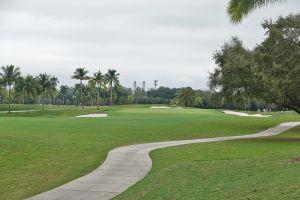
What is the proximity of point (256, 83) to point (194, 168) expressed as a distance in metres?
20.1

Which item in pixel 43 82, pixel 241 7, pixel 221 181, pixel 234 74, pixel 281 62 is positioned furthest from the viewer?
pixel 43 82

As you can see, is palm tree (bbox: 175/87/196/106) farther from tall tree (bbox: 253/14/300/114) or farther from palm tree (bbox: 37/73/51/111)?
tall tree (bbox: 253/14/300/114)

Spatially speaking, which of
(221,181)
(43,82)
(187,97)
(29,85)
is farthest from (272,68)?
(187,97)

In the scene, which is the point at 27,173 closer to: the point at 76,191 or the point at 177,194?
the point at 76,191

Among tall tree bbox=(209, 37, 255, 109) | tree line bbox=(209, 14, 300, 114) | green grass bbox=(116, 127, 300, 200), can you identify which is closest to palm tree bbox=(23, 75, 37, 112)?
tall tree bbox=(209, 37, 255, 109)

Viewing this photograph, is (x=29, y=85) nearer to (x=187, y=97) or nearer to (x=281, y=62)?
(x=187, y=97)

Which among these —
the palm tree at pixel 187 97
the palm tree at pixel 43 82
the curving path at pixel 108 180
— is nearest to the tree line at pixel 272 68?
the curving path at pixel 108 180

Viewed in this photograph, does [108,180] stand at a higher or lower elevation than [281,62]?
lower

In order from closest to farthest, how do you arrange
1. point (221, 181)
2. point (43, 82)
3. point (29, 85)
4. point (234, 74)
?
point (221, 181)
point (234, 74)
point (43, 82)
point (29, 85)

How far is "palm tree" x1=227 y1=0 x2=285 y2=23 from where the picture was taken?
1380cm

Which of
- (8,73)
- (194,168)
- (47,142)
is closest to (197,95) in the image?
(8,73)

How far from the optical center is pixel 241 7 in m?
13.8

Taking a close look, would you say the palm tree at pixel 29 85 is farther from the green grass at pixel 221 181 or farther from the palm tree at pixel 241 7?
the palm tree at pixel 241 7

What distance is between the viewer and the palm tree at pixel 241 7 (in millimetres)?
13805
